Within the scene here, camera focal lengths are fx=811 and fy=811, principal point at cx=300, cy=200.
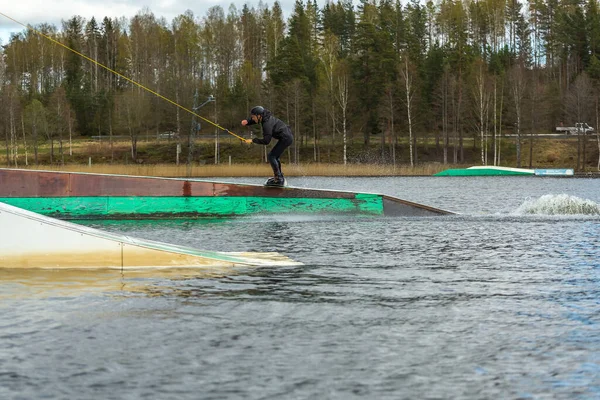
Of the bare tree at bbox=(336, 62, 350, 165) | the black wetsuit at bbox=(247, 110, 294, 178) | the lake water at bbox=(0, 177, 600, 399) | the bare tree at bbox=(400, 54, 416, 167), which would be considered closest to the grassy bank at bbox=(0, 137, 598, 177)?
the bare tree at bbox=(336, 62, 350, 165)

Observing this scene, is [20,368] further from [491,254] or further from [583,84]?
[583,84]

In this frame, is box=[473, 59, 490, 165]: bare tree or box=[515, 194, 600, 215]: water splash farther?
box=[473, 59, 490, 165]: bare tree

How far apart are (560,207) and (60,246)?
46.6 feet

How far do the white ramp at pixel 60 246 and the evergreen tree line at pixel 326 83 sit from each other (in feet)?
188

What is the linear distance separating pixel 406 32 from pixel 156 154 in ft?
106

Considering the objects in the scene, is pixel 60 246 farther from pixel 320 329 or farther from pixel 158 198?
pixel 158 198

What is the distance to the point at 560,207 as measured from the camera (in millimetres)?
20453

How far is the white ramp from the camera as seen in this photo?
9672mm

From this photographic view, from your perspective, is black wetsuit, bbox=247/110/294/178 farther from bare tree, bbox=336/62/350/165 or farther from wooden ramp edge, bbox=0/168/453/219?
bare tree, bbox=336/62/350/165

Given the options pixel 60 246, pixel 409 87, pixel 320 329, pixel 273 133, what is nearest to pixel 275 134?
pixel 273 133

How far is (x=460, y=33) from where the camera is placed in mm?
96188

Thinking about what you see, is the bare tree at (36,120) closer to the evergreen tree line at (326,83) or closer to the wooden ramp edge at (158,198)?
the evergreen tree line at (326,83)

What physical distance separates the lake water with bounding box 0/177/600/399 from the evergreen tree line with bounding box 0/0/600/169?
56940 millimetres

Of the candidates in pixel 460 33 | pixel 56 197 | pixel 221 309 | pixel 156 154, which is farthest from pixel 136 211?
pixel 460 33
